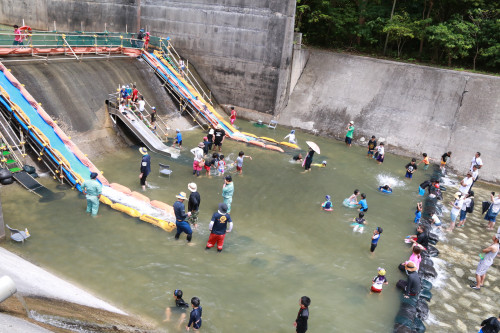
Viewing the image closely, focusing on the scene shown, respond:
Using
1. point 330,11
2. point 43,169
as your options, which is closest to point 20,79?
point 43,169

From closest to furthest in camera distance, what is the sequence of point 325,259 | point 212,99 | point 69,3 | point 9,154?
point 325,259 < point 9,154 < point 212,99 < point 69,3

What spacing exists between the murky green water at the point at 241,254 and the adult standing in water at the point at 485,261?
2.24m

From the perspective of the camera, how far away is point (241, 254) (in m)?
10.8

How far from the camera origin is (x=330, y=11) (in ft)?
98.0

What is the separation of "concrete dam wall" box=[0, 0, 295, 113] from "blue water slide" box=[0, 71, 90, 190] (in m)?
13.2

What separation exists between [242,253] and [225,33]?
18153mm

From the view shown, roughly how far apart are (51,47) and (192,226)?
14271 mm

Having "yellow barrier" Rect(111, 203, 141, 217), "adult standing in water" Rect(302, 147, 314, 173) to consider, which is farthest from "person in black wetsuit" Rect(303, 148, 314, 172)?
"yellow barrier" Rect(111, 203, 141, 217)

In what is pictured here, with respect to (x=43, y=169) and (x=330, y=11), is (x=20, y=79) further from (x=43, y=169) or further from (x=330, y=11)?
(x=330, y=11)

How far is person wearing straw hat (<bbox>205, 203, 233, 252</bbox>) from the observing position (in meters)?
10.1

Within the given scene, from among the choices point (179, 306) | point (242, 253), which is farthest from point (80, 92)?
point (179, 306)

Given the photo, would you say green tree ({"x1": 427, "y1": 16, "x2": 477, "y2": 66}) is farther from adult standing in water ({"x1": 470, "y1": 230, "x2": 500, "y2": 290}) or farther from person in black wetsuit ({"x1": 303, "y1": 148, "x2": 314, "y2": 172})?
adult standing in water ({"x1": 470, "y1": 230, "x2": 500, "y2": 290})

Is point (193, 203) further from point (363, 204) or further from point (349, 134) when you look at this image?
point (349, 134)

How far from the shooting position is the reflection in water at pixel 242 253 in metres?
8.80
